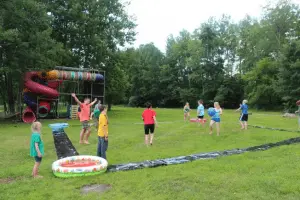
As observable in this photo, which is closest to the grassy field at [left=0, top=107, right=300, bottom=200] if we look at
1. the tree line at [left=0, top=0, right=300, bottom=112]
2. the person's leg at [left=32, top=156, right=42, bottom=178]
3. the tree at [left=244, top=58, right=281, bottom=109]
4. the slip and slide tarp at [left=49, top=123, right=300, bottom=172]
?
the person's leg at [left=32, top=156, right=42, bottom=178]

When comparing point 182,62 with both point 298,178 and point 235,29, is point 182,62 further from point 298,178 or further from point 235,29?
point 298,178

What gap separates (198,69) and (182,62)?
9215mm

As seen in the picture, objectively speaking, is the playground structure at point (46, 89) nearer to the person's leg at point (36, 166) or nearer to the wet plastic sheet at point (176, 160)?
the person's leg at point (36, 166)

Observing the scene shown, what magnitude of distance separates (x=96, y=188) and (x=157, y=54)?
67.9m

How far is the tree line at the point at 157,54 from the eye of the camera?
22.2 metres

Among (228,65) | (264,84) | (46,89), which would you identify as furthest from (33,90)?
(228,65)

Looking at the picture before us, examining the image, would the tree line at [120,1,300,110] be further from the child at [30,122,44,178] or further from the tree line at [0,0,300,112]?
the child at [30,122,44,178]

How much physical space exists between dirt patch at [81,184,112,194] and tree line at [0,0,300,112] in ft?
51.7

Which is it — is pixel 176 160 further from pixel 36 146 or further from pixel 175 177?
pixel 36 146

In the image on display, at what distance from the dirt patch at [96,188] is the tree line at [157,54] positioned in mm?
15770

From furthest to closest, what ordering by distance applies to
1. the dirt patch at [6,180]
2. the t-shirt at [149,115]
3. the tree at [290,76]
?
the tree at [290,76]
the t-shirt at [149,115]
the dirt patch at [6,180]

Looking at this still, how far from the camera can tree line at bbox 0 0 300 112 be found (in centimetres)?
2217

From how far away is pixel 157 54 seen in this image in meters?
73.1

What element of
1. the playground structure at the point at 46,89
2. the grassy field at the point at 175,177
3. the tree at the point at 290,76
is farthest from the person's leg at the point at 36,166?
the tree at the point at 290,76
